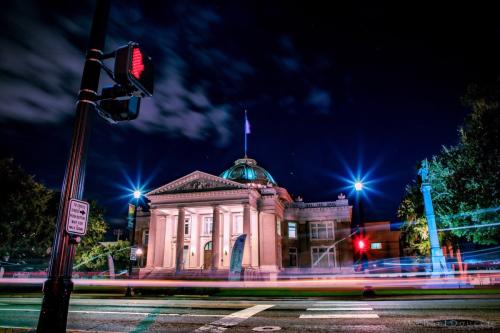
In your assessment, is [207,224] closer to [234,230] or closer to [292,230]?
[234,230]

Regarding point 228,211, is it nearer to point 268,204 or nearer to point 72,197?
point 268,204

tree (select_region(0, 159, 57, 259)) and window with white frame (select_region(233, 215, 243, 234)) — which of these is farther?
window with white frame (select_region(233, 215, 243, 234))

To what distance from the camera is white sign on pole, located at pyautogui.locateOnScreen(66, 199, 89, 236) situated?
4562mm

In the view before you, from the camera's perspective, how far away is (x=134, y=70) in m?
5.17

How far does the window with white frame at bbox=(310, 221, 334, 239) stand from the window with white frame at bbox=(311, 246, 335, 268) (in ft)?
5.85

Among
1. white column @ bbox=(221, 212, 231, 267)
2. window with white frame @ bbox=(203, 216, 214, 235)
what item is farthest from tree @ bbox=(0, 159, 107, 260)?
white column @ bbox=(221, 212, 231, 267)

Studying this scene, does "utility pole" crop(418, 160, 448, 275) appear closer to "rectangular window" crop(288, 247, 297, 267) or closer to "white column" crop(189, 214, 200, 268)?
"white column" crop(189, 214, 200, 268)

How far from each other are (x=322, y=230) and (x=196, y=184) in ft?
71.6

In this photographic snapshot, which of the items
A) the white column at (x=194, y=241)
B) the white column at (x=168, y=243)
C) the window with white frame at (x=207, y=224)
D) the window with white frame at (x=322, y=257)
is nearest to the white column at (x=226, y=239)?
the window with white frame at (x=207, y=224)

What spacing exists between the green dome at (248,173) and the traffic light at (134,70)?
2198 inches

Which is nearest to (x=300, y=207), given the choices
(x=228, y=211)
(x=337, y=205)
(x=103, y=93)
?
(x=337, y=205)

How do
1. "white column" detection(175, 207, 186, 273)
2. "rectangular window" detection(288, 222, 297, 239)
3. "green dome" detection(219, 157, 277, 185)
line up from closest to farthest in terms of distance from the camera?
"white column" detection(175, 207, 186, 273)
"rectangular window" detection(288, 222, 297, 239)
"green dome" detection(219, 157, 277, 185)

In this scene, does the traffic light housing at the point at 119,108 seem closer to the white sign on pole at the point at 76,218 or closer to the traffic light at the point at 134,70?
the traffic light at the point at 134,70

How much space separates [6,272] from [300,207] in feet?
141
